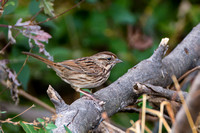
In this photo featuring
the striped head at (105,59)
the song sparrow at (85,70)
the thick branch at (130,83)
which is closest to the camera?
the thick branch at (130,83)

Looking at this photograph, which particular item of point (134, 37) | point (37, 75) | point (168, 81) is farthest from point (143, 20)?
point (168, 81)

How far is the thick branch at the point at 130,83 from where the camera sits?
2.60 metres

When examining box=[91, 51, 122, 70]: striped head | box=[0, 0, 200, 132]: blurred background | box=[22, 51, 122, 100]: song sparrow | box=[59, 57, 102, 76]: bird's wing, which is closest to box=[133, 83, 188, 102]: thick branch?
box=[22, 51, 122, 100]: song sparrow

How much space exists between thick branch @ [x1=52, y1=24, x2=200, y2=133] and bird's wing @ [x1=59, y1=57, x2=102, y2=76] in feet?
1.55

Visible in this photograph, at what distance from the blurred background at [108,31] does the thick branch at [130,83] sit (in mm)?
894

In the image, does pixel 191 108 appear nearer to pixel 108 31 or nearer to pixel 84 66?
pixel 84 66

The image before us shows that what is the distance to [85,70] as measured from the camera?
3.79 m

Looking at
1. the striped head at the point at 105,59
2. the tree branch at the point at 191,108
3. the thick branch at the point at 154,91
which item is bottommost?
the thick branch at the point at 154,91

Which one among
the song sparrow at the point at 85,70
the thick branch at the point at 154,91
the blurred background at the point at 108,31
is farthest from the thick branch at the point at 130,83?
the blurred background at the point at 108,31

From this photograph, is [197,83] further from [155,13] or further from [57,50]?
[155,13]

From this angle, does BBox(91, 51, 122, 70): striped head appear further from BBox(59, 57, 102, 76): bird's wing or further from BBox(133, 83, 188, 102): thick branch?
BBox(133, 83, 188, 102): thick branch

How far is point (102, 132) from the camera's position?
2.91m

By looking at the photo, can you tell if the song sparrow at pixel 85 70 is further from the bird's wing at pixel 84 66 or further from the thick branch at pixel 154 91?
the thick branch at pixel 154 91

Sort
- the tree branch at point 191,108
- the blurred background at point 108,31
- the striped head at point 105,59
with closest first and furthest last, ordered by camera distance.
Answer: the tree branch at point 191,108
the striped head at point 105,59
the blurred background at point 108,31
